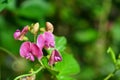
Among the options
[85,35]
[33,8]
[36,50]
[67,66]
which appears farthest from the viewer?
[85,35]

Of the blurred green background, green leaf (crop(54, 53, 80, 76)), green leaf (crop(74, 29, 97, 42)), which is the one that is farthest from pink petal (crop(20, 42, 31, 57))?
green leaf (crop(74, 29, 97, 42))

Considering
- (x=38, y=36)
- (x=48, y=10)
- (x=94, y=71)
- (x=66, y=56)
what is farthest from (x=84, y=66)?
(x=38, y=36)

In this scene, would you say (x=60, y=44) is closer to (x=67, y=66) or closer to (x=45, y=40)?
(x=67, y=66)

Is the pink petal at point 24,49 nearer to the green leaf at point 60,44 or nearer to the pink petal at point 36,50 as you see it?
the pink petal at point 36,50

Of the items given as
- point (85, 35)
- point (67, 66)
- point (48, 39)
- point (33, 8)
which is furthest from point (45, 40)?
point (85, 35)

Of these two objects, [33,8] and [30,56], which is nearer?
[30,56]

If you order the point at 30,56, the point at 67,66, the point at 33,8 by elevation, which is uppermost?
the point at 30,56

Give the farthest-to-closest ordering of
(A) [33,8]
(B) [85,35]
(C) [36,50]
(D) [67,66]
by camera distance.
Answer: (B) [85,35] → (A) [33,8] → (D) [67,66] → (C) [36,50]
